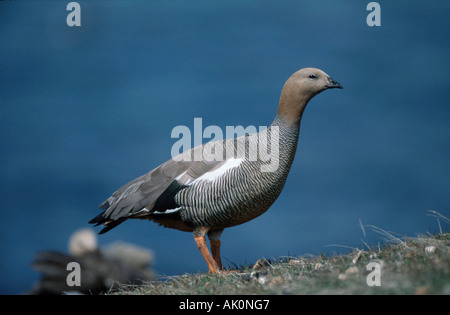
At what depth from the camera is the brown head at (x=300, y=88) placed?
4012 mm

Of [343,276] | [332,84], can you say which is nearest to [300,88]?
[332,84]

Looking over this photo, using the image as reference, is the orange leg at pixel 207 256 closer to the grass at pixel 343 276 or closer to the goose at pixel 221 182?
the goose at pixel 221 182

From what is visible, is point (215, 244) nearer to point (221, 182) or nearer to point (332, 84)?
point (221, 182)

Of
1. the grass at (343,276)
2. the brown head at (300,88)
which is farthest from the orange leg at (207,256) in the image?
the brown head at (300,88)

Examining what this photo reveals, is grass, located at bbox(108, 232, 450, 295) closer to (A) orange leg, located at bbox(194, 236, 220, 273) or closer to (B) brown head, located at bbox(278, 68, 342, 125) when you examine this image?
(A) orange leg, located at bbox(194, 236, 220, 273)

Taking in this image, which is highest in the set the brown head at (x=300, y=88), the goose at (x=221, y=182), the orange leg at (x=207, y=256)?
the brown head at (x=300, y=88)

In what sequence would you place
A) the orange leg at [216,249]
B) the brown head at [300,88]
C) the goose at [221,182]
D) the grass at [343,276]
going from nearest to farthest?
the grass at [343,276], the goose at [221,182], the brown head at [300,88], the orange leg at [216,249]

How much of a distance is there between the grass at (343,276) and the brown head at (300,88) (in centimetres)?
116

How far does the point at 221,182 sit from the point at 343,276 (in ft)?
4.62

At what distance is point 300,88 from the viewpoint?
158 inches

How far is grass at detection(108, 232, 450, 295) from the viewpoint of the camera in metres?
2.37

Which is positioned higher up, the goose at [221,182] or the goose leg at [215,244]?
the goose at [221,182]
